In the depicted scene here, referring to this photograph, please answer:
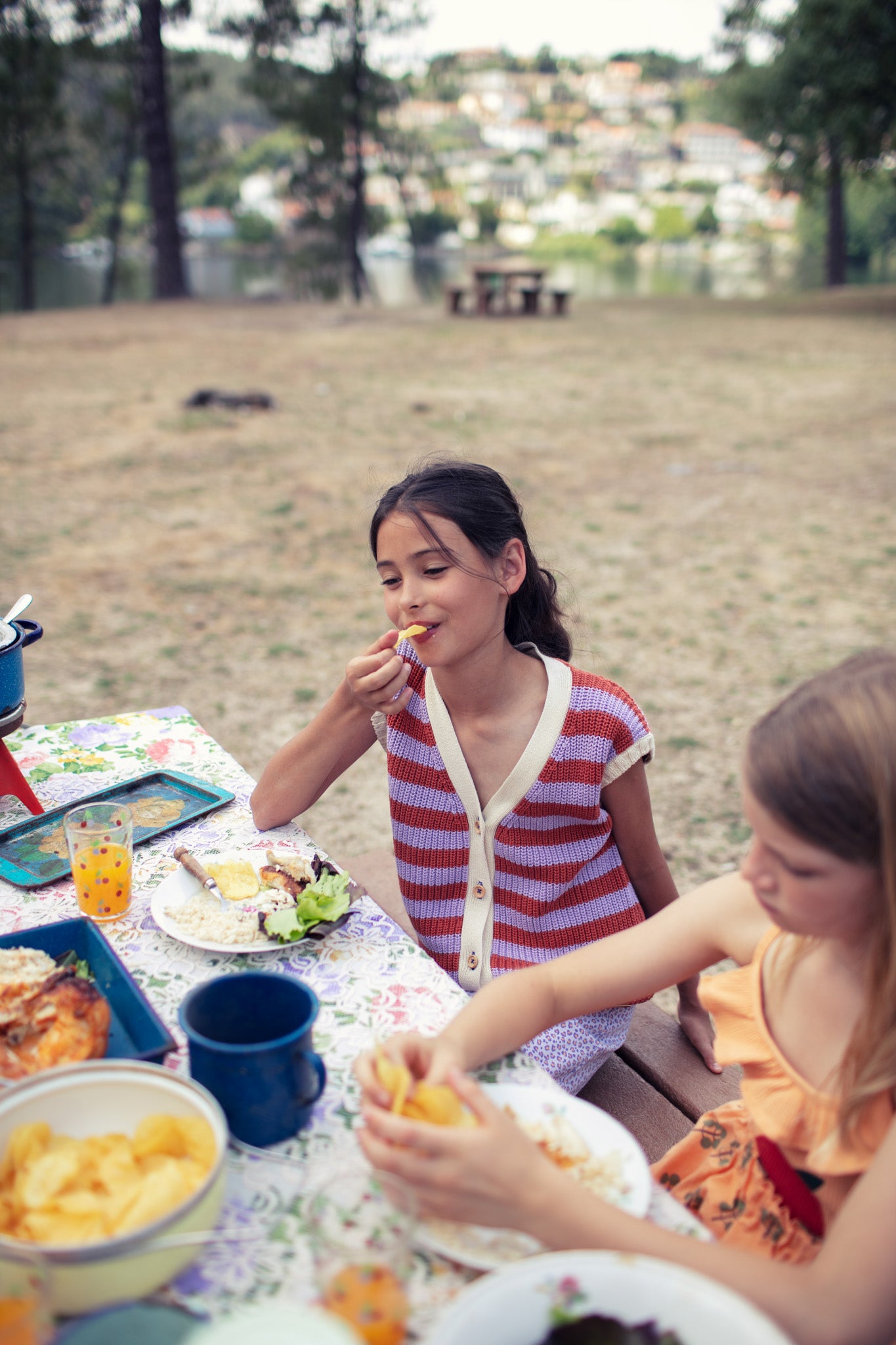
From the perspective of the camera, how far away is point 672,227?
8444cm

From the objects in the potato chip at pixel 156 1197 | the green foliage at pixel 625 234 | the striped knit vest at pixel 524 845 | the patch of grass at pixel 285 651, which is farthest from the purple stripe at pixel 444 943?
the green foliage at pixel 625 234

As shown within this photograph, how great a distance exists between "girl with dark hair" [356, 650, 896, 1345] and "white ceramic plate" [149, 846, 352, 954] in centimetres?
36

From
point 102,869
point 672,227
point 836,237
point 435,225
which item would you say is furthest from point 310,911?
point 672,227

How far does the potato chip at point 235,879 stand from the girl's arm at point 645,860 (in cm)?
71

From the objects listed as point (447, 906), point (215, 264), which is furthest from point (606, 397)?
point (215, 264)

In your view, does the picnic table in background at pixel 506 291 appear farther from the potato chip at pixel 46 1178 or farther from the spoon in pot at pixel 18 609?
the potato chip at pixel 46 1178

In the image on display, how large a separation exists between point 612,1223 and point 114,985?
2.35 ft

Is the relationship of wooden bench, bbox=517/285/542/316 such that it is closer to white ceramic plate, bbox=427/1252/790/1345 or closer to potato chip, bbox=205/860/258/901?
potato chip, bbox=205/860/258/901

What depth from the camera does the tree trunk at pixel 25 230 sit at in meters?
26.2

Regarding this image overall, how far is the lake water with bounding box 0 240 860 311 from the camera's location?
26781 mm

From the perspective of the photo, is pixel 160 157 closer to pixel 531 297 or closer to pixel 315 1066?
pixel 531 297

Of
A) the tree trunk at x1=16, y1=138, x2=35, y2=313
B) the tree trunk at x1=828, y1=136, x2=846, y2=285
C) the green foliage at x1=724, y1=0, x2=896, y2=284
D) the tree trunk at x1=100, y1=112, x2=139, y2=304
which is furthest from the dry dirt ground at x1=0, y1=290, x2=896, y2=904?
the tree trunk at x1=100, y1=112, x2=139, y2=304

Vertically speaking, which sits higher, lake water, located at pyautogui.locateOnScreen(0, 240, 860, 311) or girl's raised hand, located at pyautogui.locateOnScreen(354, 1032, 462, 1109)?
lake water, located at pyautogui.locateOnScreen(0, 240, 860, 311)

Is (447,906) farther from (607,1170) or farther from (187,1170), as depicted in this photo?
(187,1170)
